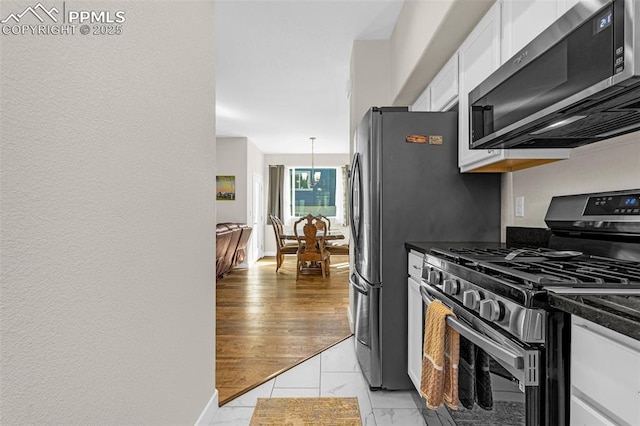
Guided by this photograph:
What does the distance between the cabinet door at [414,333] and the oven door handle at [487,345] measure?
0.58 metres

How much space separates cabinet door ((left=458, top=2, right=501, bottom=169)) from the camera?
173cm

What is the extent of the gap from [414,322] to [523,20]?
59.5 inches

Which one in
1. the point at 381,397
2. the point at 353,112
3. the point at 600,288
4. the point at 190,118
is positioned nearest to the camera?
the point at 600,288

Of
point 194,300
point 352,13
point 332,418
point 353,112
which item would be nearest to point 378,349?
point 332,418

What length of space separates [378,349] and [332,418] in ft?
1.52

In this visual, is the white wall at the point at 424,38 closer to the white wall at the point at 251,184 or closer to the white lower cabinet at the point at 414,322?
the white lower cabinet at the point at 414,322

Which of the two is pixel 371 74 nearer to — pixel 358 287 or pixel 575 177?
pixel 358 287

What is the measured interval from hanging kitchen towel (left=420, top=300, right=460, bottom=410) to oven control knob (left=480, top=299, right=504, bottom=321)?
0.26m

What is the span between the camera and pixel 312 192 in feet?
31.7

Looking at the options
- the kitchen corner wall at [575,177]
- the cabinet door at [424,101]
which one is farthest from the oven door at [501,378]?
the cabinet door at [424,101]

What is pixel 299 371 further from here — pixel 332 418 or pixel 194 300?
pixel 194 300

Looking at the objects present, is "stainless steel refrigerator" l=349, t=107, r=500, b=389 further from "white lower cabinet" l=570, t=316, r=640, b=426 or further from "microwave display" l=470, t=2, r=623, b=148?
"white lower cabinet" l=570, t=316, r=640, b=426

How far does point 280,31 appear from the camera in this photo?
3232 millimetres

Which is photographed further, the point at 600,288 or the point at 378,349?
the point at 378,349
